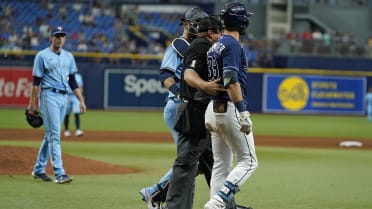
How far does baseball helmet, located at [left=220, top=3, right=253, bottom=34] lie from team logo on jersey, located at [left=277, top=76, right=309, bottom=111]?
25.1 m

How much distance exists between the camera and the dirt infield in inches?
508

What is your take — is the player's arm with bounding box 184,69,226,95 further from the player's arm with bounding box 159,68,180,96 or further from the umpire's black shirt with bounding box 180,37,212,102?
the player's arm with bounding box 159,68,180,96

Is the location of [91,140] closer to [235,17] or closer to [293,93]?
[235,17]

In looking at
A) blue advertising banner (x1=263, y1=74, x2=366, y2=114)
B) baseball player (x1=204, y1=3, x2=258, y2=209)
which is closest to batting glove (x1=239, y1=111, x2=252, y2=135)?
baseball player (x1=204, y1=3, x2=258, y2=209)

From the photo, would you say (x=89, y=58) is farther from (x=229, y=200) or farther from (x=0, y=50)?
(x=229, y=200)

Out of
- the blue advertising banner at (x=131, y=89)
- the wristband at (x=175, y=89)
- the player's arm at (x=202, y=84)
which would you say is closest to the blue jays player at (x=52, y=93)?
the wristband at (x=175, y=89)

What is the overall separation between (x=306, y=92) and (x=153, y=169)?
19933 millimetres

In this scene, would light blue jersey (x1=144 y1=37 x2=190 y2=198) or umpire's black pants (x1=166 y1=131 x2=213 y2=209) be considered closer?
umpire's black pants (x1=166 y1=131 x2=213 y2=209)

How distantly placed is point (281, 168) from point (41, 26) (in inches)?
967

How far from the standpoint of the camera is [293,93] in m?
33.0

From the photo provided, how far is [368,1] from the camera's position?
43.4 meters

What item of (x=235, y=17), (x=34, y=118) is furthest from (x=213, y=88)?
(x=34, y=118)

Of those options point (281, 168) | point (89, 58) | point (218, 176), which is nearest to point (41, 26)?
point (89, 58)

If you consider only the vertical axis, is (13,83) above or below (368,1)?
below
